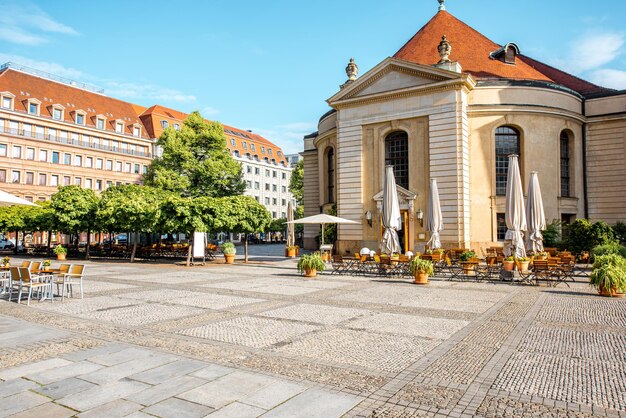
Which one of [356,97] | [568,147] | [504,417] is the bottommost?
[504,417]

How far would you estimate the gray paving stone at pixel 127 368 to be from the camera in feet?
20.3

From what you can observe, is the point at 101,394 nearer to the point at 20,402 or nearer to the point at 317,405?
the point at 20,402

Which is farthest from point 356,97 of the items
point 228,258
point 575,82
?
point 575,82

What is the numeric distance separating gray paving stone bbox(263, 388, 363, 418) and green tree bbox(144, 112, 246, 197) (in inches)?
1590

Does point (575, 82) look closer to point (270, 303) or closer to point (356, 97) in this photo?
point (356, 97)

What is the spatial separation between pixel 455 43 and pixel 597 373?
31.0 meters

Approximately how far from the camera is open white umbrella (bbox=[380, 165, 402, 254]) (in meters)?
21.3

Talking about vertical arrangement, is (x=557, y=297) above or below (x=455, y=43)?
below

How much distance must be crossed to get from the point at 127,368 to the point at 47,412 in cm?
160

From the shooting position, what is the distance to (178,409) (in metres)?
5.11

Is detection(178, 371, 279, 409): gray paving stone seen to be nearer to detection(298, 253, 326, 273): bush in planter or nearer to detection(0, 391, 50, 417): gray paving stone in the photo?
detection(0, 391, 50, 417): gray paving stone

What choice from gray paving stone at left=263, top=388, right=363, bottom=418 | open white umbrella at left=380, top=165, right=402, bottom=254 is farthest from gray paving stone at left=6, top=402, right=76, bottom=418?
open white umbrella at left=380, top=165, right=402, bottom=254

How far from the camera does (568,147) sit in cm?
2988

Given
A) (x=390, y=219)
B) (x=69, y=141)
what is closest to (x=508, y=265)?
(x=390, y=219)
